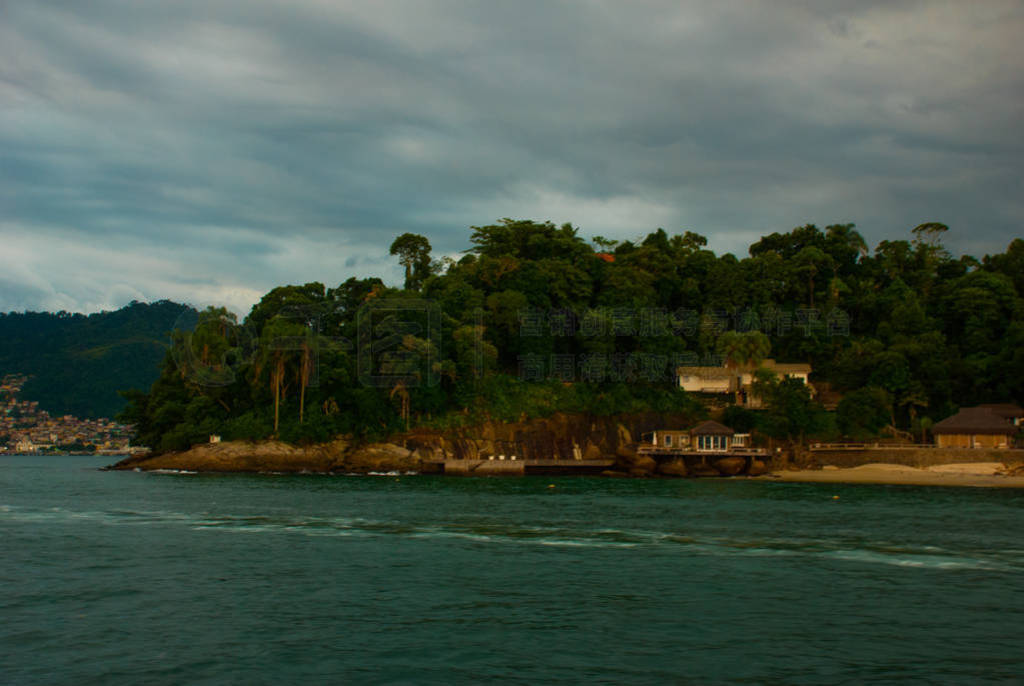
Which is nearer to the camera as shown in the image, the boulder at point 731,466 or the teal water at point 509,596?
the teal water at point 509,596

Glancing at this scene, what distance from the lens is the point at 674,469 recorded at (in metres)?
63.2

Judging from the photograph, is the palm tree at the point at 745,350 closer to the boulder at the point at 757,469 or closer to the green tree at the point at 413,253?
the boulder at the point at 757,469

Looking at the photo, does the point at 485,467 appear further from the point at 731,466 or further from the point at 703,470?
the point at 731,466

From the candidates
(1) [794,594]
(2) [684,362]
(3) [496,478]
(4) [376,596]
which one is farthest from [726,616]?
(2) [684,362]

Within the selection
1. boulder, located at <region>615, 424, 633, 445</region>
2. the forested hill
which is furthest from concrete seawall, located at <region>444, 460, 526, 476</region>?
the forested hill

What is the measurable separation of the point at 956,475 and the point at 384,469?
148 ft

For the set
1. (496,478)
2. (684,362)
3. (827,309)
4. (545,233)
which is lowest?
(496,478)

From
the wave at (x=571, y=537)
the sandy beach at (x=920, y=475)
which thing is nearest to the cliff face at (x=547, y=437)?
the sandy beach at (x=920, y=475)

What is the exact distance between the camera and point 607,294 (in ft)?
278

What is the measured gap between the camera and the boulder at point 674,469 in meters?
63.0

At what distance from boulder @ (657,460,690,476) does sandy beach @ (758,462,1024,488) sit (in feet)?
20.6

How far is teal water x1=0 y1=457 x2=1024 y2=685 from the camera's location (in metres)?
12.3

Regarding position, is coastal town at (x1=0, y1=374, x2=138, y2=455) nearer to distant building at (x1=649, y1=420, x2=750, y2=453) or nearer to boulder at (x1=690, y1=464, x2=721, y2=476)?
distant building at (x1=649, y1=420, x2=750, y2=453)

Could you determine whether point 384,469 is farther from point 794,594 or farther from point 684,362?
point 794,594
